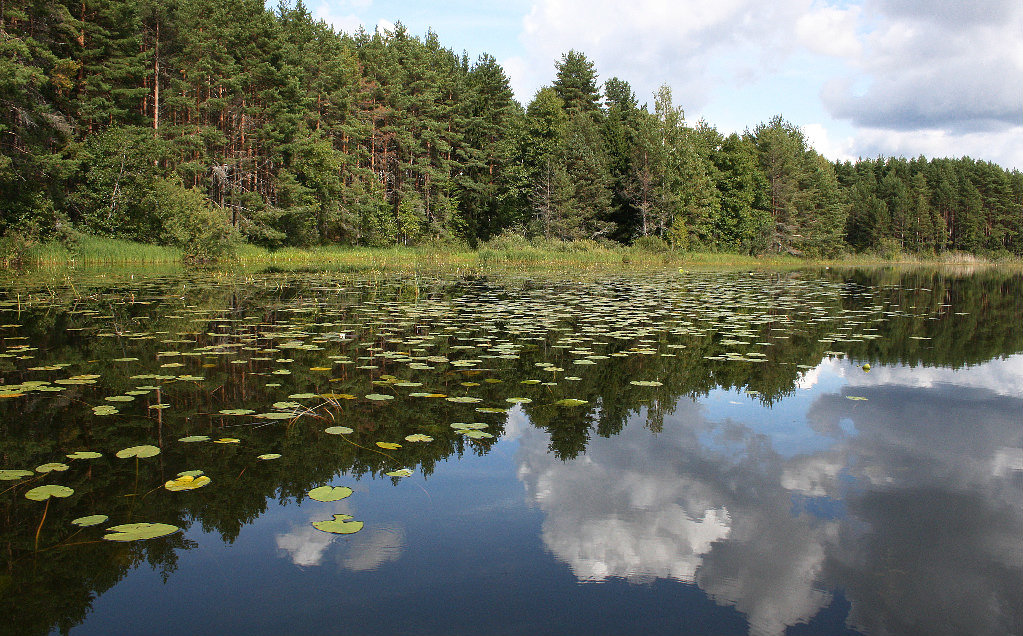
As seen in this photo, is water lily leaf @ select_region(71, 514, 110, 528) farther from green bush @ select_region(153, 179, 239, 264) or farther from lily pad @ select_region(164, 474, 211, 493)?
green bush @ select_region(153, 179, 239, 264)

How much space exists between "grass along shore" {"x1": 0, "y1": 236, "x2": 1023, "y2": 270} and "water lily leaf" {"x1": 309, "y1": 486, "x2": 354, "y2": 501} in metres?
23.6

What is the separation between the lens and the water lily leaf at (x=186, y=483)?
10.8 feet

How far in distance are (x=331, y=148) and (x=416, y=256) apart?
7.83 m

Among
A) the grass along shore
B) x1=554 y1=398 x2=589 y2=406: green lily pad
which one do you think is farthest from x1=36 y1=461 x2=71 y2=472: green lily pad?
the grass along shore

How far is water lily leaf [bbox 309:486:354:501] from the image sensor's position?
10.7 ft

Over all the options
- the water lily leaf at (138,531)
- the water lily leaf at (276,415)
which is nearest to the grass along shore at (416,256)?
the water lily leaf at (276,415)

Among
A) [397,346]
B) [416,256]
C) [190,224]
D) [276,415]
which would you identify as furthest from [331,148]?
[276,415]

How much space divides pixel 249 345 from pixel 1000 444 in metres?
7.52

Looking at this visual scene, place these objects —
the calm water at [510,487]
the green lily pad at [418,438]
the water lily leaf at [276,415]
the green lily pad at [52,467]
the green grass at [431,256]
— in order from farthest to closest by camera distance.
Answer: the green grass at [431,256]
the water lily leaf at [276,415]
the green lily pad at [418,438]
the green lily pad at [52,467]
the calm water at [510,487]

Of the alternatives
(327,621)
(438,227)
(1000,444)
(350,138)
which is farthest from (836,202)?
(327,621)

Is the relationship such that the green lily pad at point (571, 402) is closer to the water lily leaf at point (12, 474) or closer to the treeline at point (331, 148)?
the water lily leaf at point (12, 474)

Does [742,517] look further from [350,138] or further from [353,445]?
[350,138]

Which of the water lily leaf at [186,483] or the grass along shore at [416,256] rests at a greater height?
the grass along shore at [416,256]

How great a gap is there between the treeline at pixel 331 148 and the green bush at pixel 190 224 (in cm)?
8
